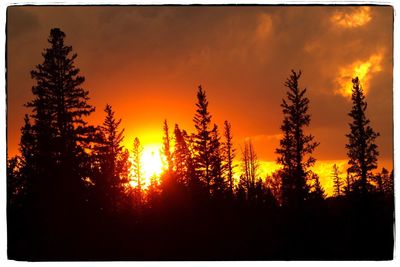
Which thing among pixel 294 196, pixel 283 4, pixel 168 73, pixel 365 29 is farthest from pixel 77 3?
pixel 294 196

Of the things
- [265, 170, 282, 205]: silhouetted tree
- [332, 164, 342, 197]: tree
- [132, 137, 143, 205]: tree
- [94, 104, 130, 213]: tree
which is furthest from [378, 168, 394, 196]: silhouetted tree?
[132, 137, 143, 205]: tree

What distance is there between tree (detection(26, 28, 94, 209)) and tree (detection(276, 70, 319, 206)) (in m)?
12.2

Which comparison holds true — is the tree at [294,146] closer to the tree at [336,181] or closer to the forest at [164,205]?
the forest at [164,205]

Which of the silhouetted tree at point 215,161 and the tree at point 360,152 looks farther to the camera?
the silhouetted tree at point 215,161

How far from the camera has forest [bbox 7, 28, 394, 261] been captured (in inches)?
707

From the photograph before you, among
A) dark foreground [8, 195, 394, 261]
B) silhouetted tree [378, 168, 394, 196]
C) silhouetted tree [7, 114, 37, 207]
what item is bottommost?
dark foreground [8, 195, 394, 261]

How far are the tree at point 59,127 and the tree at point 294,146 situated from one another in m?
12.2

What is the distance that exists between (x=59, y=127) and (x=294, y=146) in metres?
15.0

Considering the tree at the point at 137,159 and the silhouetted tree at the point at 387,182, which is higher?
the tree at the point at 137,159

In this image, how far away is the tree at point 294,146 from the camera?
3216 centimetres

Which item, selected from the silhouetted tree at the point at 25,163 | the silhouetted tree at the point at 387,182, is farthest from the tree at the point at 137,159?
the silhouetted tree at the point at 25,163

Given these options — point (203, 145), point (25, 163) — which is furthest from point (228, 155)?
point (25, 163)

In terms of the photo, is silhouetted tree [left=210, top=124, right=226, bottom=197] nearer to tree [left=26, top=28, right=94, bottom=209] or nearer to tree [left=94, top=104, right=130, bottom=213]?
tree [left=94, top=104, right=130, bottom=213]

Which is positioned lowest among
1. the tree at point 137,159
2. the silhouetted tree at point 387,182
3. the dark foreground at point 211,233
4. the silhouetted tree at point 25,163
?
the dark foreground at point 211,233
